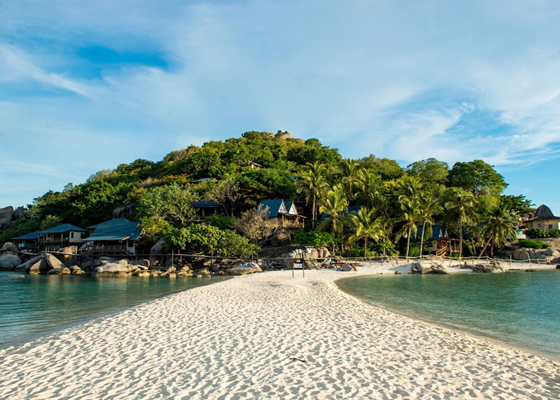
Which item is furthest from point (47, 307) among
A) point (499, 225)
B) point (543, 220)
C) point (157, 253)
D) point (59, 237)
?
point (543, 220)

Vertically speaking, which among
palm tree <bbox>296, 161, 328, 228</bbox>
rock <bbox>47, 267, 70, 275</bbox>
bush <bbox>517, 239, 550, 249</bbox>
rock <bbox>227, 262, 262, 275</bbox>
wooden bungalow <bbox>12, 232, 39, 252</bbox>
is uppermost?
palm tree <bbox>296, 161, 328, 228</bbox>

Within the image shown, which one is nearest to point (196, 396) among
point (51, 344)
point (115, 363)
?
point (115, 363)

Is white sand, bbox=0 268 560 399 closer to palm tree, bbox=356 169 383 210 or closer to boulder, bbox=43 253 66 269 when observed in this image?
boulder, bbox=43 253 66 269

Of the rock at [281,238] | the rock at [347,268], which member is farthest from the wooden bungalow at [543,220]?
the rock at [281,238]

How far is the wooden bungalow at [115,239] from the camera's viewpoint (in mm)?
39031

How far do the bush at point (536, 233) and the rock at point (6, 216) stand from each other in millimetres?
79079

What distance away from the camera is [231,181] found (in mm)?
42812

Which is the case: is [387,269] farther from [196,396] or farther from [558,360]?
[196,396]

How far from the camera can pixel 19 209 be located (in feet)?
206

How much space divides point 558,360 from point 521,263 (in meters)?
35.9

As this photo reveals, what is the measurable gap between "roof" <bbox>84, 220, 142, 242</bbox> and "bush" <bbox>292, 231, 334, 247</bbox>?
18360 millimetres

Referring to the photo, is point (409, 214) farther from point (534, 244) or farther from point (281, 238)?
point (534, 244)

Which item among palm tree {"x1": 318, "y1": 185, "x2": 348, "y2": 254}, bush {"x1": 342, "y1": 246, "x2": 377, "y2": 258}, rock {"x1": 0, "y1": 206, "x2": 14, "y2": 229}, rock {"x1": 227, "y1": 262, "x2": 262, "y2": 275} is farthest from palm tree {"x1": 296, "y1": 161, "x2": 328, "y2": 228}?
rock {"x1": 0, "y1": 206, "x2": 14, "y2": 229}

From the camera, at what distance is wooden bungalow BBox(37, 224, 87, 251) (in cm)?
4431
